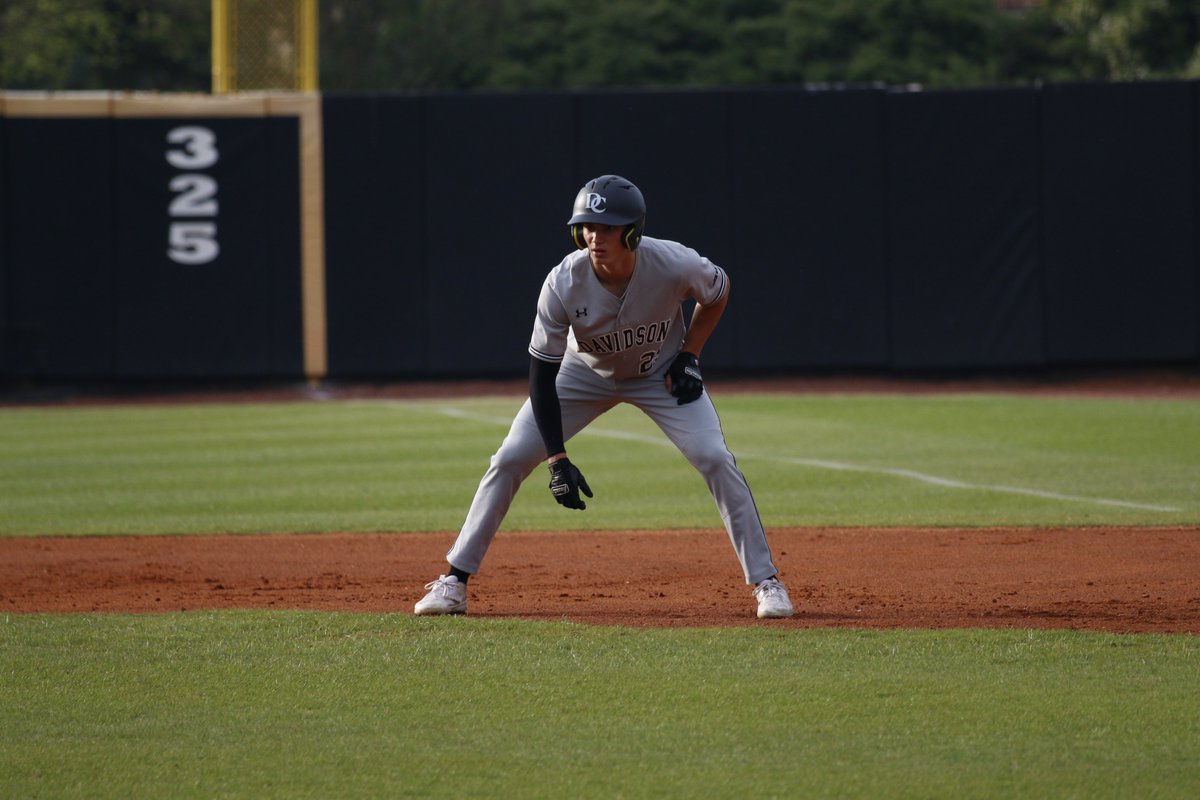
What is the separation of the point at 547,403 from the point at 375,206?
546 inches

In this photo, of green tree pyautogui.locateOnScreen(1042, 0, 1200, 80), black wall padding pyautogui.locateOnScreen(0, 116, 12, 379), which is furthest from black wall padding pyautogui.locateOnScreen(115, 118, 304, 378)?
green tree pyautogui.locateOnScreen(1042, 0, 1200, 80)

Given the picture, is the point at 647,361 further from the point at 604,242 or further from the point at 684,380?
the point at 604,242

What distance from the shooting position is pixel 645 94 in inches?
743

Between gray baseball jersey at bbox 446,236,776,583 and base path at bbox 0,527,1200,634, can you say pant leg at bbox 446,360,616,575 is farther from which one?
base path at bbox 0,527,1200,634

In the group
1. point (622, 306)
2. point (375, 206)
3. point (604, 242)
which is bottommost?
point (622, 306)

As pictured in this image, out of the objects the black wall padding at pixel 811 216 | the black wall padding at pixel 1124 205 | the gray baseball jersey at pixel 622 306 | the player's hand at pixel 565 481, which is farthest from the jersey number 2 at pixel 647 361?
the black wall padding at pixel 1124 205

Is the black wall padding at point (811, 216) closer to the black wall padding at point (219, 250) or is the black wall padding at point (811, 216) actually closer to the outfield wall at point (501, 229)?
the outfield wall at point (501, 229)

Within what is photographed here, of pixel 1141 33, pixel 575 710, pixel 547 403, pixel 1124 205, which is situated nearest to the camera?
pixel 575 710

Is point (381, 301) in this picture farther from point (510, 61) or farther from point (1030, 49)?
point (1030, 49)

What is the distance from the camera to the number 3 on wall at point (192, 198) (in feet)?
62.1

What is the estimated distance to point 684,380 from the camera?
5.71m

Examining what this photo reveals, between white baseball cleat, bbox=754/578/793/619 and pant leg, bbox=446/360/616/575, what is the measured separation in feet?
3.13

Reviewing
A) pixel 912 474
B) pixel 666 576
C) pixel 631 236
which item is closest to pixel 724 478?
pixel 631 236

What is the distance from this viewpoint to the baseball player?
5.51 meters
